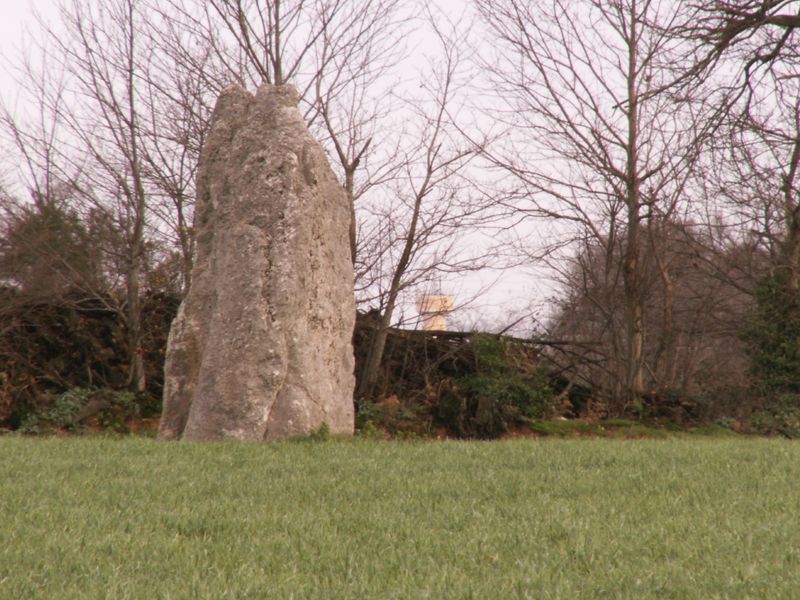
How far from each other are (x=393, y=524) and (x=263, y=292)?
17.7ft

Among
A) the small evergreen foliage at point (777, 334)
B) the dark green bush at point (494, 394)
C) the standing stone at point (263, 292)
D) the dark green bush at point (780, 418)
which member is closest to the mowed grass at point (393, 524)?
the standing stone at point (263, 292)

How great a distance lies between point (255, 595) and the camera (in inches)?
149

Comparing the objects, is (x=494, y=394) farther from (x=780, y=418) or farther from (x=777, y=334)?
(x=777, y=334)

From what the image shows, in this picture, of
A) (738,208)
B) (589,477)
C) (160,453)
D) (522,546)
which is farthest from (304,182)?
(738,208)

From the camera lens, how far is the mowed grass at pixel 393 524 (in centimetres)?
396

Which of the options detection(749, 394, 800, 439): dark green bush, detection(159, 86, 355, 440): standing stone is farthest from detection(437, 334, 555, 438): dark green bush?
detection(159, 86, 355, 440): standing stone

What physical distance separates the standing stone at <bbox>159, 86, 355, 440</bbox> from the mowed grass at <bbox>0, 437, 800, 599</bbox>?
164cm

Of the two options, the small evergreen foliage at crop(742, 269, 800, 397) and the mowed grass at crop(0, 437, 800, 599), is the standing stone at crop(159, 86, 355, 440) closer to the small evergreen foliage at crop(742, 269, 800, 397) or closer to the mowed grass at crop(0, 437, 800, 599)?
the mowed grass at crop(0, 437, 800, 599)

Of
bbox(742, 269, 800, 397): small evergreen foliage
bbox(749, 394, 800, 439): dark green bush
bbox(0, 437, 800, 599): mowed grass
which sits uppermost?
bbox(742, 269, 800, 397): small evergreen foliage

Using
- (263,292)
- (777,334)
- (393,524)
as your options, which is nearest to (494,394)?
(777,334)

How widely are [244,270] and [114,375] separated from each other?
822cm

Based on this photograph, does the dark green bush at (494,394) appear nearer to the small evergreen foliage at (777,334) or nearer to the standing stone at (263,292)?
the small evergreen foliage at (777,334)

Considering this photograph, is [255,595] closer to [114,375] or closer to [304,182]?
[304,182]

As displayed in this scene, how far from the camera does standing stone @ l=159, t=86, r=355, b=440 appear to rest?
382 inches
